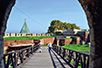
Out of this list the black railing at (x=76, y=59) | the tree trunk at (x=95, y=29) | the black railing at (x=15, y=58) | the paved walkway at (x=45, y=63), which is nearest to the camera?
the tree trunk at (x=95, y=29)

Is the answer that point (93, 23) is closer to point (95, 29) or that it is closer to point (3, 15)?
point (95, 29)

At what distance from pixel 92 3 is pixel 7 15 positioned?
2.00 m

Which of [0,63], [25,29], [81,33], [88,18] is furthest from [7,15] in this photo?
[81,33]

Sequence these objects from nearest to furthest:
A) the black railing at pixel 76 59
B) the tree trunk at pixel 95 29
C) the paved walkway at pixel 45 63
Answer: the tree trunk at pixel 95 29 < the black railing at pixel 76 59 < the paved walkway at pixel 45 63

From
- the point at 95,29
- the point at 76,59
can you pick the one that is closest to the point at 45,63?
the point at 76,59

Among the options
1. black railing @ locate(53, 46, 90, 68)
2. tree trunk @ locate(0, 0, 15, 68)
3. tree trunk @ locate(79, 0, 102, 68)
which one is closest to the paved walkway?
black railing @ locate(53, 46, 90, 68)

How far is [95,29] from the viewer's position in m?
2.45

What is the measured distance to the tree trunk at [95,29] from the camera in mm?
2400

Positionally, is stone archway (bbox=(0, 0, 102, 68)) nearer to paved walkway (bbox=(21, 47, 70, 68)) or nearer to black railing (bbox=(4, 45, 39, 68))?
black railing (bbox=(4, 45, 39, 68))

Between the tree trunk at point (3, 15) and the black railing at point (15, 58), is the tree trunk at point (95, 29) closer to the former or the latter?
the tree trunk at point (3, 15)

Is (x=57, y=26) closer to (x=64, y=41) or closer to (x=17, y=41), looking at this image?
(x=64, y=41)

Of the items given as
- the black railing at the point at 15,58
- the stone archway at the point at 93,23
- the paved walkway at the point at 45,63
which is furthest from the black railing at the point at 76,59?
the black railing at the point at 15,58

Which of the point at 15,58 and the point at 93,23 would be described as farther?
the point at 15,58

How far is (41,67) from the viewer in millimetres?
5000
